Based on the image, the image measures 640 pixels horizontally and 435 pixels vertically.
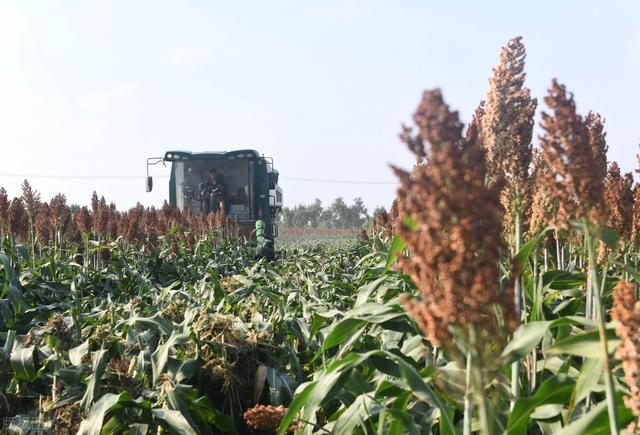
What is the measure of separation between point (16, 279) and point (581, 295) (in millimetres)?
4444

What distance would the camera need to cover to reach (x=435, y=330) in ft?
4.03

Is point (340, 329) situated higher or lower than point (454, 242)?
lower

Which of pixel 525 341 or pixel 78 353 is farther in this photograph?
pixel 78 353

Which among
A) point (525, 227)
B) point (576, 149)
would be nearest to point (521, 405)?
point (576, 149)

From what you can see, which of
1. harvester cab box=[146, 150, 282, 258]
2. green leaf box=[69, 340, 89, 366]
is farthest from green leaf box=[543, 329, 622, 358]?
harvester cab box=[146, 150, 282, 258]

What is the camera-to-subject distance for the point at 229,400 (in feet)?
12.2

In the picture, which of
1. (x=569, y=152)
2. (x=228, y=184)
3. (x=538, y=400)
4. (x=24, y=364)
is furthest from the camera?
(x=228, y=184)

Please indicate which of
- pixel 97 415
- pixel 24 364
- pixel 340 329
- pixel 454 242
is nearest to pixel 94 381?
pixel 97 415

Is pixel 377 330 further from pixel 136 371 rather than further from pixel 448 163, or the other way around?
pixel 448 163

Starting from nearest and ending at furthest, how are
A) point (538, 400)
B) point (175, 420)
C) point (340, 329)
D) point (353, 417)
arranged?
point (538, 400) → point (353, 417) → point (340, 329) → point (175, 420)

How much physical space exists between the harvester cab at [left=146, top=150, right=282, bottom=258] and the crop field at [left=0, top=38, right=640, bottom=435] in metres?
9.28

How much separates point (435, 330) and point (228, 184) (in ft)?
49.1

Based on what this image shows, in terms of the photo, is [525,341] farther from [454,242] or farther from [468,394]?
[454,242]

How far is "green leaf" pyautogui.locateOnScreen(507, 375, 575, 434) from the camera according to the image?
187 cm
